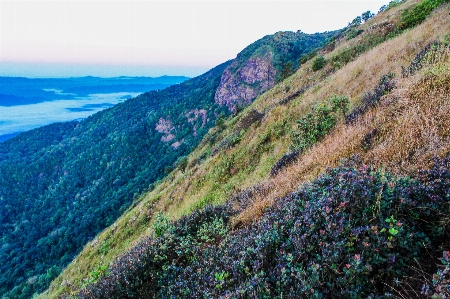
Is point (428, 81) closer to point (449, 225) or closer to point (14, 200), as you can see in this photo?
point (449, 225)

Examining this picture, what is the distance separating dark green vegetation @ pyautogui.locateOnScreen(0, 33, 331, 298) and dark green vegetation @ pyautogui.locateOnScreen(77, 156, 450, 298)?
188ft

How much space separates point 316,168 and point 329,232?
112 inches

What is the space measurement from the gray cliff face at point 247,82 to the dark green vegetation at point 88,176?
194cm

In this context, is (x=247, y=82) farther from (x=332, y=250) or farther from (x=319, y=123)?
(x=332, y=250)

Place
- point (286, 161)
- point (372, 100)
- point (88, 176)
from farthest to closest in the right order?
point (88, 176) → point (286, 161) → point (372, 100)

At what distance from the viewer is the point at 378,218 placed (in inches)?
122

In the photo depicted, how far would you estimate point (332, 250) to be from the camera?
2.96m

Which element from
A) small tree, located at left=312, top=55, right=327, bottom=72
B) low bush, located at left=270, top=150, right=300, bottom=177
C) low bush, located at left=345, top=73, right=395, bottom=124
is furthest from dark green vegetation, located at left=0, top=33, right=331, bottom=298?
low bush, located at left=345, top=73, right=395, bottom=124

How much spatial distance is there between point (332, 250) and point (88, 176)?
399 ft

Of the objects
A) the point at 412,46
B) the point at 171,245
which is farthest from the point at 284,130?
the point at 171,245

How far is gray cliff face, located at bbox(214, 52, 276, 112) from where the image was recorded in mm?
106812

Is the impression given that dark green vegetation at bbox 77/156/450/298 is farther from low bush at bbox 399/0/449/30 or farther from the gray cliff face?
the gray cliff face

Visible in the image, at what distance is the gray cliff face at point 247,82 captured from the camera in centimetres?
10681

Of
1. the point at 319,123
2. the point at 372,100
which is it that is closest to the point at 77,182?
the point at 319,123
